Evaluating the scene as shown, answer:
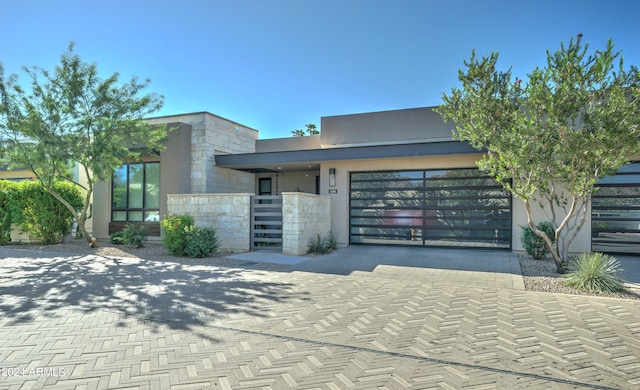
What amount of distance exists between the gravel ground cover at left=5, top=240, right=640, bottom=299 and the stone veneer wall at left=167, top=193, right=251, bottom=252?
28.2 inches

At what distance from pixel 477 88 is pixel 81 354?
7.84m

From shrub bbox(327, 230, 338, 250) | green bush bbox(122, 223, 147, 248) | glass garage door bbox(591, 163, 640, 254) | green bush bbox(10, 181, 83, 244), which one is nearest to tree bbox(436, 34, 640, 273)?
glass garage door bbox(591, 163, 640, 254)

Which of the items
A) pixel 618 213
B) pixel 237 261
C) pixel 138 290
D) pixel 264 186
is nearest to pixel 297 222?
pixel 237 261

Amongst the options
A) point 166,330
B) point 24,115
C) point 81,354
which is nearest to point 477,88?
point 166,330

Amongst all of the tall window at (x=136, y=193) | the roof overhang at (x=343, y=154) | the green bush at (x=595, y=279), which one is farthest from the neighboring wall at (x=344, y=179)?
the tall window at (x=136, y=193)

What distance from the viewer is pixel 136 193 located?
14.5 meters

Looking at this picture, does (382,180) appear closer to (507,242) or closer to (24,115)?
(507,242)

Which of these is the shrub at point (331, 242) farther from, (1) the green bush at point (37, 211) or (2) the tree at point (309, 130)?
(2) the tree at point (309, 130)

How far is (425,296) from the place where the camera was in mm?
A: 6176

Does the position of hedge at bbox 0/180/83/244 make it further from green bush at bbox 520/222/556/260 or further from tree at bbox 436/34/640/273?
green bush at bbox 520/222/556/260

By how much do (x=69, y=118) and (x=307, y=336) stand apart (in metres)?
11.0

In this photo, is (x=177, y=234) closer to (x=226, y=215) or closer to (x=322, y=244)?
(x=226, y=215)

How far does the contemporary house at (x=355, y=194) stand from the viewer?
10.9 meters

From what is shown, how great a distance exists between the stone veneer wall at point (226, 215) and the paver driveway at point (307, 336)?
4.31 m
